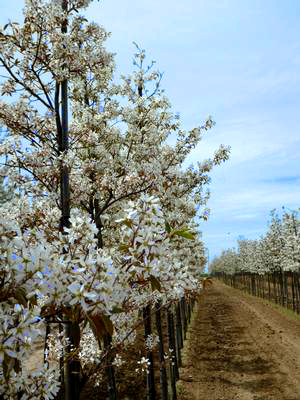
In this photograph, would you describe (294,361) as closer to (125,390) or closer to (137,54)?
(125,390)

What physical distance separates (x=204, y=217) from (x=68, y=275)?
42.4 feet

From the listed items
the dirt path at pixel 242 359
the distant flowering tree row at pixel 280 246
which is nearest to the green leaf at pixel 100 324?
the dirt path at pixel 242 359

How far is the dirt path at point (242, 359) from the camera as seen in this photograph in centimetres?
1542

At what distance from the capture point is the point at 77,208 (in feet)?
20.2

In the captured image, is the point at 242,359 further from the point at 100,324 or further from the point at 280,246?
the point at 280,246

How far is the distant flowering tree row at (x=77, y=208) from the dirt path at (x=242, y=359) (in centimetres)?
765

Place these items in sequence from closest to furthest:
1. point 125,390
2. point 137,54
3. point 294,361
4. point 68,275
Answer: point 68,275 → point 137,54 → point 125,390 → point 294,361

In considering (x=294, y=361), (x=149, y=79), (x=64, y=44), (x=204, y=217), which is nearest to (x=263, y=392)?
(x=294, y=361)

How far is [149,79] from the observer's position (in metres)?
12.9

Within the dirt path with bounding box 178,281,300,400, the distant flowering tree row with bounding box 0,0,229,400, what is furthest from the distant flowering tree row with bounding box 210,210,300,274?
the distant flowering tree row with bounding box 0,0,229,400

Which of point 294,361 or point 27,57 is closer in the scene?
point 27,57

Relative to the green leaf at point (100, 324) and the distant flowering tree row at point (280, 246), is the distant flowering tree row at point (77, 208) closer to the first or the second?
the green leaf at point (100, 324)

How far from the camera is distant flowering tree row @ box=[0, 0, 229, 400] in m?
2.61

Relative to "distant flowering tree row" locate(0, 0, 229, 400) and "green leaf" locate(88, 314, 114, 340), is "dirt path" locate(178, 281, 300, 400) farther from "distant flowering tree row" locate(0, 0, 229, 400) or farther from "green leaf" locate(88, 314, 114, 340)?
"green leaf" locate(88, 314, 114, 340)
